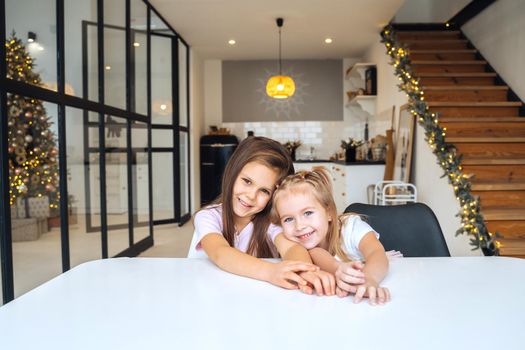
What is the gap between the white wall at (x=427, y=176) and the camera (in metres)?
3.70

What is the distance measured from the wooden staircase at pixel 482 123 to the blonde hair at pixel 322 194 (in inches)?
A: 84.0

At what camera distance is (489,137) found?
4.21 m

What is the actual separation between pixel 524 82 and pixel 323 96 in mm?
4129

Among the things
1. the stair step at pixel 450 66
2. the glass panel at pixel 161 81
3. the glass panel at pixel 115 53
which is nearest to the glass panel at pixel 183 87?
the glass panel at pixel 161 81

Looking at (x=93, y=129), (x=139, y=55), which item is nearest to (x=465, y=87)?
(x=139, y=55)

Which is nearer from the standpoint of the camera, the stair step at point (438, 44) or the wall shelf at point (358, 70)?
the stair step at point (438, 44)

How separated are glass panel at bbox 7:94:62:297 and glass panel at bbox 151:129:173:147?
10.2 feet

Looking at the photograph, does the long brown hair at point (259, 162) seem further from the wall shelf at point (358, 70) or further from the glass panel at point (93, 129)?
the wall shelf at point (358, 70)

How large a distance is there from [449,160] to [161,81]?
12.7ft

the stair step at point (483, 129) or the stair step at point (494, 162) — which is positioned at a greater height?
the stair step at point (483, 129)

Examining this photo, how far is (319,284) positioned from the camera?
88cm

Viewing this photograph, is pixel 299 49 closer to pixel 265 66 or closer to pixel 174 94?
pixel 265 66

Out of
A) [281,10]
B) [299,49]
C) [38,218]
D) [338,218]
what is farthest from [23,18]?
[299,49]

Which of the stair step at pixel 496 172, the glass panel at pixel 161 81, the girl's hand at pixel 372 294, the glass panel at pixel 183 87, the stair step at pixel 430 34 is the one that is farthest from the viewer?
the glass panel at pixel 183 87
